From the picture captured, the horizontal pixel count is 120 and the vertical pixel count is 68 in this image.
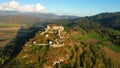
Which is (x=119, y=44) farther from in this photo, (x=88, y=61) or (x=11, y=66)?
(x=11, y=66)

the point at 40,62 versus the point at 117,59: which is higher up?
the point at 40,62

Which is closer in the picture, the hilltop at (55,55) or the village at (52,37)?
the hilltop at (55,55)

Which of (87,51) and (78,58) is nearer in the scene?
(78,58)

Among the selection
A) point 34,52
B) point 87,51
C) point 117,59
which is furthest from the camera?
point 117,59

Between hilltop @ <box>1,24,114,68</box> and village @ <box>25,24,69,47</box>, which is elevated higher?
village @ <box>25,24,69,47</box>

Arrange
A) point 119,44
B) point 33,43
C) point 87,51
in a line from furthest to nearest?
point 119,44 → point 87,51 → point 33,43

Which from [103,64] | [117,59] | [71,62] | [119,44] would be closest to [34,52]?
[71,62]

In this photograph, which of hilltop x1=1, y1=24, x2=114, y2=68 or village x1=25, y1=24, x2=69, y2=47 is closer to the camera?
hilltop x1=1, y1=24, x2=114, y2=68

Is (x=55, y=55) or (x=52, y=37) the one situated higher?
(x=52, y=37)

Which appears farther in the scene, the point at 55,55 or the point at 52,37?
the point at 52,37

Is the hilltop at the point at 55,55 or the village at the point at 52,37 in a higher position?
the village at the point at 52,37
